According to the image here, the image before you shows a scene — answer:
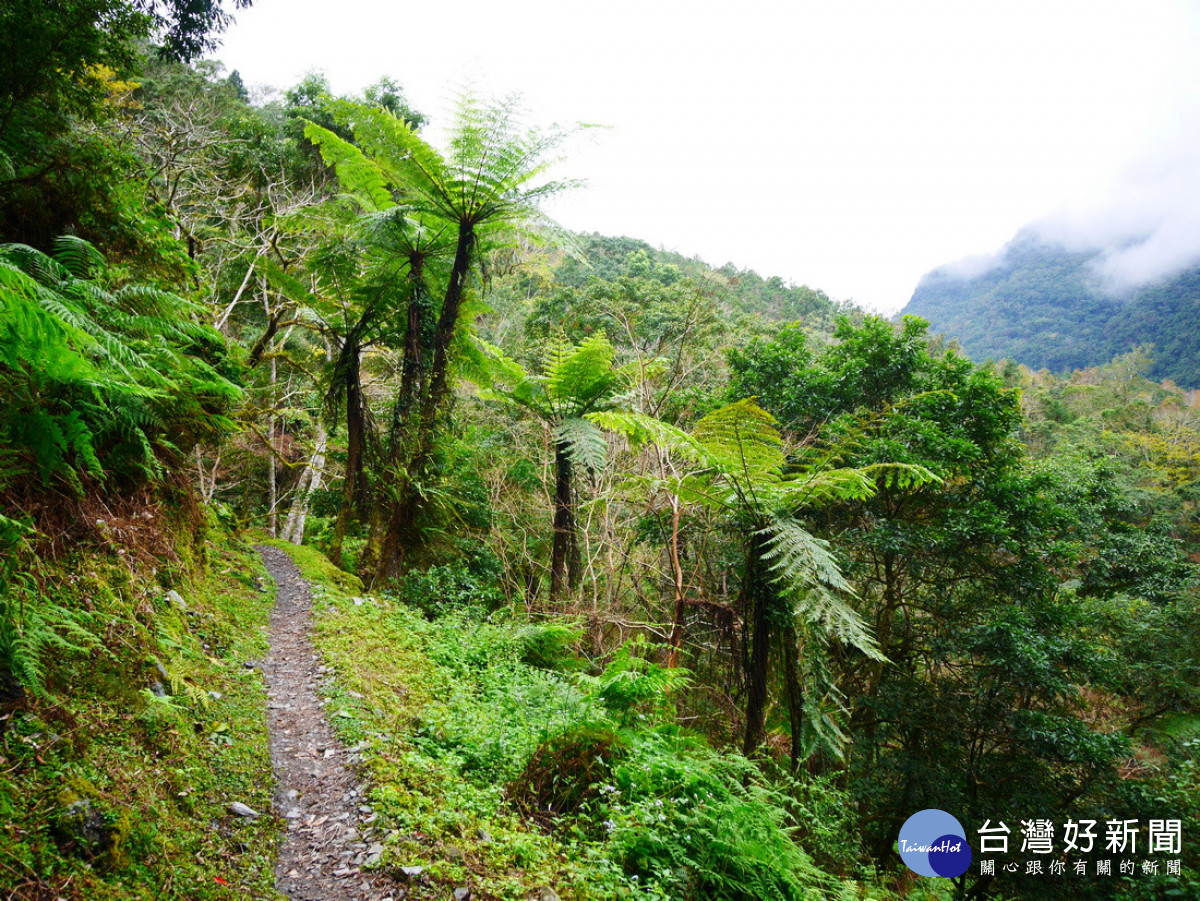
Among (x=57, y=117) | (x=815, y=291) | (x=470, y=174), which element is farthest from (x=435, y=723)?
(x=815, y=291)

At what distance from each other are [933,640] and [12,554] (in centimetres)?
773

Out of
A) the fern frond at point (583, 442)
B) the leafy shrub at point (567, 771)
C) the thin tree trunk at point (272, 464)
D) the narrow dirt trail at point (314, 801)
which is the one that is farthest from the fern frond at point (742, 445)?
the thin tree trunk at point (272, 464)

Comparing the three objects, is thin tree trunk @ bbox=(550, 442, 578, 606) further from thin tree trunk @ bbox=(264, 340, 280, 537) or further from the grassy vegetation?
thin tree trunk @ bbox=(264, 340, 280, 537)

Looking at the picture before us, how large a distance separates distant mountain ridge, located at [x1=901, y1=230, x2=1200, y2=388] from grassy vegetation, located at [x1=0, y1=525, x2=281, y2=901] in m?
48.0

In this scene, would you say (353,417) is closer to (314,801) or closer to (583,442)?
(583,442)

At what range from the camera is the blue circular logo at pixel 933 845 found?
13.3 feet

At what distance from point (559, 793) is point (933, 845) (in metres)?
3.85

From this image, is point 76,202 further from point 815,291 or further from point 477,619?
point 815,291

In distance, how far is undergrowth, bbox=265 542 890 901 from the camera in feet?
7.20

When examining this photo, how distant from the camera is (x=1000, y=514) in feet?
19.1

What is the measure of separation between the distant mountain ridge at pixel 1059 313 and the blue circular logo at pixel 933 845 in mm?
43395

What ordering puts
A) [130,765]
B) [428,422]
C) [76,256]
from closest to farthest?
[130,765] → [76,256] → [428,422]

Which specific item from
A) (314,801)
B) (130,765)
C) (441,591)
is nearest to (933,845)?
(314,801)

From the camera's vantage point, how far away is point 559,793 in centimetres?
279
